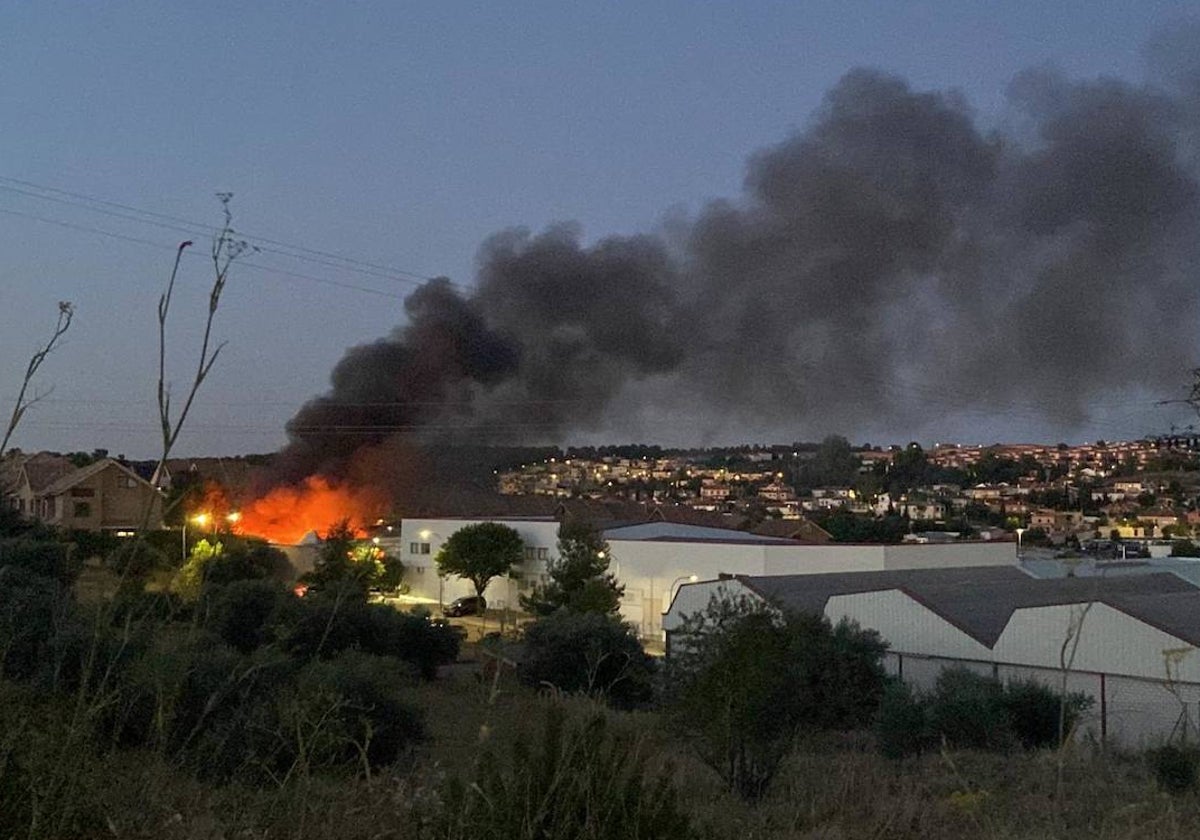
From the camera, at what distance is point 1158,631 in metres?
22.4

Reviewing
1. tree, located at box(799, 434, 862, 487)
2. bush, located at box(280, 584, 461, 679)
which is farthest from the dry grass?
tree, located at box(799, 434, 862, 487)

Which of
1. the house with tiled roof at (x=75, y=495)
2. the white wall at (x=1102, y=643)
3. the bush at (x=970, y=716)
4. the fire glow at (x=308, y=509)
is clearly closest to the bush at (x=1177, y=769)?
the bush at (x=970, y=716)

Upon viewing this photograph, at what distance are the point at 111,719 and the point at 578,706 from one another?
434 centimetres

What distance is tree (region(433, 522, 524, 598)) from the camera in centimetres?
5322

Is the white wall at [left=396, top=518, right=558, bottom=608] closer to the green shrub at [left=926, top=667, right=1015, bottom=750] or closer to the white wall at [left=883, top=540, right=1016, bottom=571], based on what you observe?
the white wall at [left=883, top=540, right=1016, bottom=571]

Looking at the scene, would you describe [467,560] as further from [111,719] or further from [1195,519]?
[1195,519]

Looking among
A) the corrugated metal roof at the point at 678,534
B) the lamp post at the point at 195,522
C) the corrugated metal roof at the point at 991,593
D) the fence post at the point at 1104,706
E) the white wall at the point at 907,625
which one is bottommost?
the fence post at the point at 1104,706

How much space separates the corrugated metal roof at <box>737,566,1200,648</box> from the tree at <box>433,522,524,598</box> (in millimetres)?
17880

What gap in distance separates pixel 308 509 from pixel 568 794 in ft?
205

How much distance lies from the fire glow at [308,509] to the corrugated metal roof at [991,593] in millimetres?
28873

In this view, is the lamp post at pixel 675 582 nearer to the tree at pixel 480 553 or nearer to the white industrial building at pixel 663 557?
the white industrial building at pixel 663 557

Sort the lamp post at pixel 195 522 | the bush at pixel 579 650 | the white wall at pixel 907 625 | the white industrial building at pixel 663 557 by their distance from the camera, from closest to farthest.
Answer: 1. the lamp post at pixel 195 522
2. the bush at pixel 579 650
3. the white wall at pixel 907 625
4. the white industrial building at pixel 663 557

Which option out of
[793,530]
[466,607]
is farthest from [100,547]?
[793,530]

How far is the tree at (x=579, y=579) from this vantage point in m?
42.2
